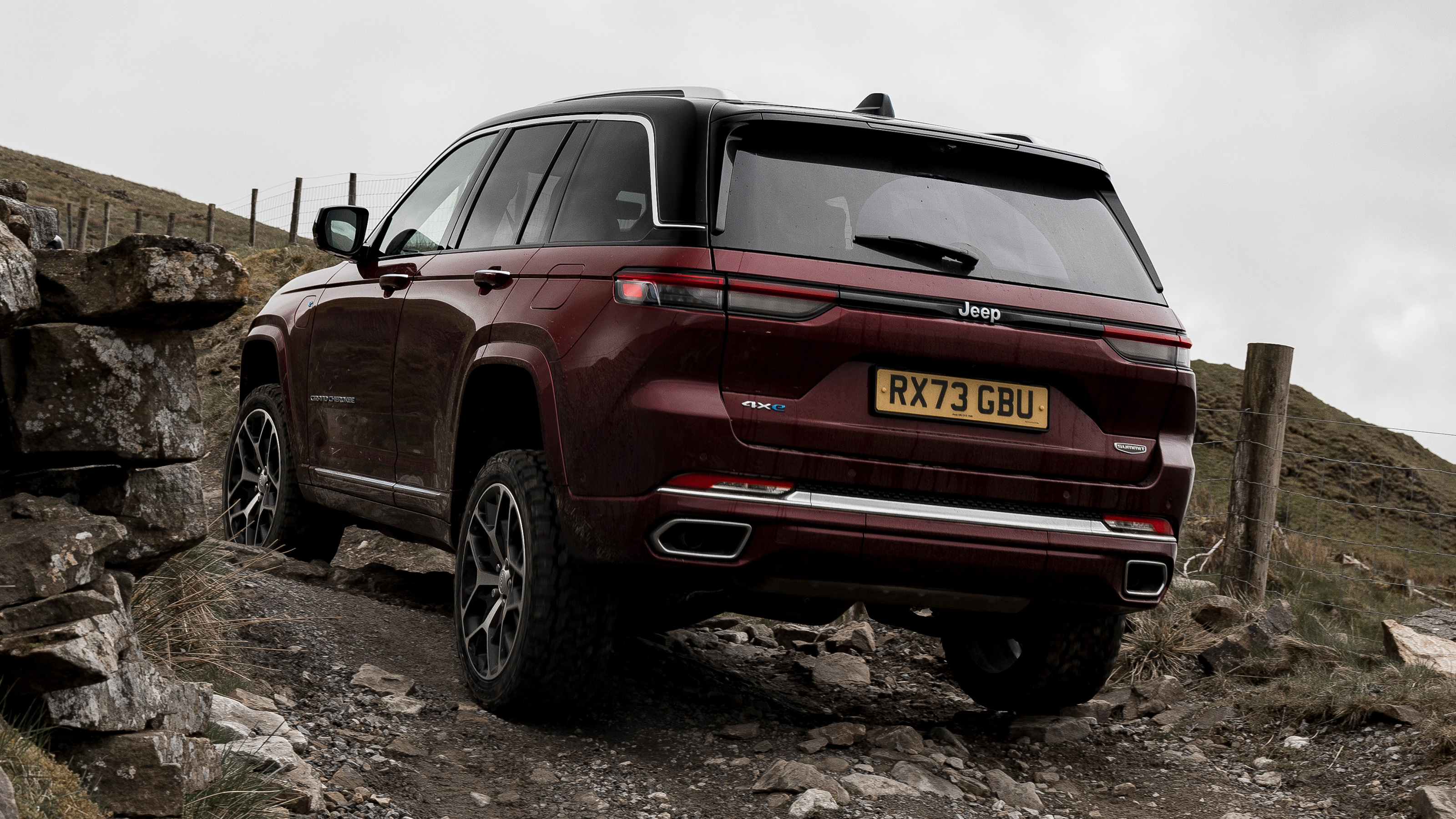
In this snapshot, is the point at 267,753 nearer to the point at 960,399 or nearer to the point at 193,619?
the point at 193,619

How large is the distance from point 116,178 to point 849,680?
281 feet

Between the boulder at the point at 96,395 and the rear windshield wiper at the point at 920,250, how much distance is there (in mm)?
1987

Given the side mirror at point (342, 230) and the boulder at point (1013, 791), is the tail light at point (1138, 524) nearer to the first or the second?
the boulder at point (1013, 791)

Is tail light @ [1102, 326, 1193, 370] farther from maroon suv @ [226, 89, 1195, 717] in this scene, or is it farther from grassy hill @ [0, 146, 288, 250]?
grassy hill @ [0, 146, 288, 250]

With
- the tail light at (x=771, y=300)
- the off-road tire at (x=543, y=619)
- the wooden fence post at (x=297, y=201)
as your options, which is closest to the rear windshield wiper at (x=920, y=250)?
the tail light at (x=771, y=300)

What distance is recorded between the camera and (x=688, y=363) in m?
3.60

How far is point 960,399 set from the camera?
379cm

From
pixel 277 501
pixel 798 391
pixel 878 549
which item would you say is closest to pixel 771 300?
pixel 798 391

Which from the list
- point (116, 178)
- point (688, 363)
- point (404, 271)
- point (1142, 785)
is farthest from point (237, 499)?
point (116, 178)

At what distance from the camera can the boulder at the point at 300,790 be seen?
3.22m

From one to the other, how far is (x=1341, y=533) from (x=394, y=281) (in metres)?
10.6

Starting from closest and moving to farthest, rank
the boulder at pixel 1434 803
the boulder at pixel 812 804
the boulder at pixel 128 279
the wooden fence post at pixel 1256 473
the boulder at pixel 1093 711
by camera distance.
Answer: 1. the boulder at pixel 128 279
2. the boulder at pixel 812 804
3. the boulder at pixel 1434 803
4. the boulder at pixel 1093 711
5. the wooden fence post at pixel 1256 473

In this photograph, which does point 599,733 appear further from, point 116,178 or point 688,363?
point 116,178

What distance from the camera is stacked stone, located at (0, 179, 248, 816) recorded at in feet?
9.60
